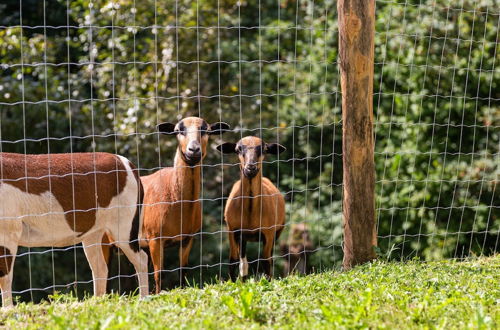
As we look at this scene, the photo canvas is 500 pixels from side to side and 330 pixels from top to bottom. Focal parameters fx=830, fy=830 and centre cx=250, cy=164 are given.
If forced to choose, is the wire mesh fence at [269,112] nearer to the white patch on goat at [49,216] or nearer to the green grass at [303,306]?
the white patch on goat at [49,216]

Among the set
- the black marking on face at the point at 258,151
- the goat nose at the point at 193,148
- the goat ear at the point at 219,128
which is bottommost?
the black marking on face at the point at 258,151

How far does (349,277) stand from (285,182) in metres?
5.96

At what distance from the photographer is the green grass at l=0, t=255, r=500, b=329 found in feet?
16.1

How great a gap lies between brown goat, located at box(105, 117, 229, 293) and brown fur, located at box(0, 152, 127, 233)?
46 cm

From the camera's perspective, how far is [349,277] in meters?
6.29

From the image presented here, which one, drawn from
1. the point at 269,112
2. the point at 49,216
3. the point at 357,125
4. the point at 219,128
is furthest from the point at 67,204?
the point at 269,112

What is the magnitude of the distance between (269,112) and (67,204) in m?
6.35

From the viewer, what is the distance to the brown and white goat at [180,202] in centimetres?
745

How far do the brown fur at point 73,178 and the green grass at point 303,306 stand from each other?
146 cm

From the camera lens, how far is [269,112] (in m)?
13.1

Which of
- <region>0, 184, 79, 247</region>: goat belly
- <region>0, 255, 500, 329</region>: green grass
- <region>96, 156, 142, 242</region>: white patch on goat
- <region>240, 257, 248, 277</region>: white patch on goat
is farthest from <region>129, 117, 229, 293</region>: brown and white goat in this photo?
<region>0, 255, 500, 329</region>: green grass

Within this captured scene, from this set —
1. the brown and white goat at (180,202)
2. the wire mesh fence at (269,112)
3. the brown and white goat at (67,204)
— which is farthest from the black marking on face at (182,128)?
the wire mesh fence at (269,112)

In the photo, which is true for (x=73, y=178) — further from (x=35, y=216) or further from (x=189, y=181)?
(x=189, y=181)

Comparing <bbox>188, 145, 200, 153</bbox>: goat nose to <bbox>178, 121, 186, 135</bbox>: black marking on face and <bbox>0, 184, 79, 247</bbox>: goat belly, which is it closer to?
<bbox>178, 121, 186, 135</bbox>: black marking on face
